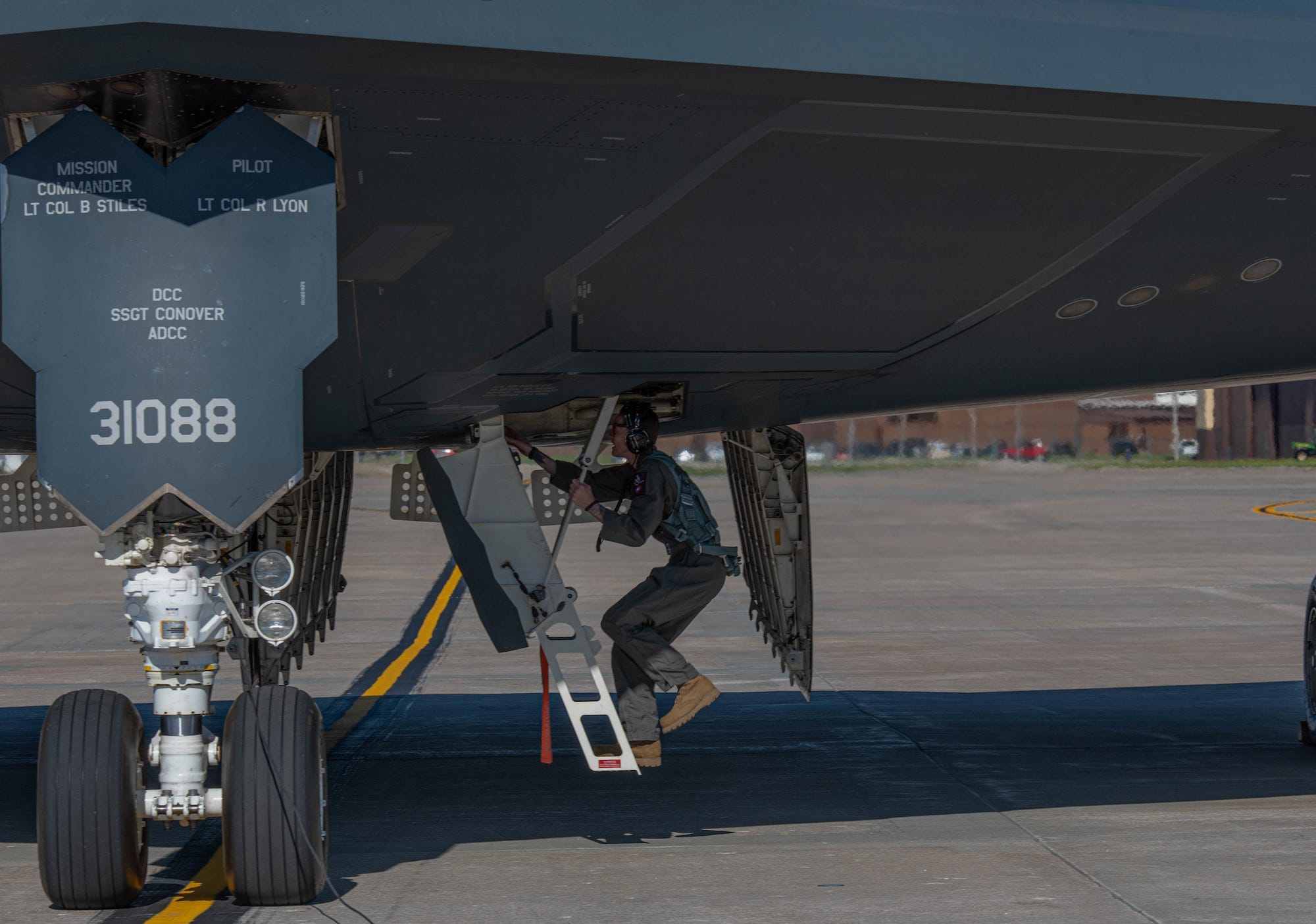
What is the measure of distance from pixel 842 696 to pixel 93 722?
25.6ft

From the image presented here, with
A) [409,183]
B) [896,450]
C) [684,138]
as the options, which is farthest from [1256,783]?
[896,450]

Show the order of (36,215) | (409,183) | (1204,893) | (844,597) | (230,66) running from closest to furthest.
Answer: (230,66)
(36,215)
(409,183)
(1204,893)
(844,597)

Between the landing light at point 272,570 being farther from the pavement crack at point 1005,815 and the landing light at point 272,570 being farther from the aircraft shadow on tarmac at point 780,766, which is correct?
the pavement crack at point 1005,815

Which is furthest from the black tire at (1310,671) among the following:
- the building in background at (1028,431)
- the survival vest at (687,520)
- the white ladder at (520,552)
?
the building in background at (1028,431)

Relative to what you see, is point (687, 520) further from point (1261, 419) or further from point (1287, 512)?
point (1261, 419)

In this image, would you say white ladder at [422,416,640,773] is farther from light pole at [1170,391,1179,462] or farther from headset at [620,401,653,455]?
light pole at [1170,391,1179,462]

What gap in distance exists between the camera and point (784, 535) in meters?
10.1

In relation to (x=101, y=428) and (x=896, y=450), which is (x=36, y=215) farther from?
(x=896, y=450)

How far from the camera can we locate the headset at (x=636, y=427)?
8.59m

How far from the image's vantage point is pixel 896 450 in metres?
93.4

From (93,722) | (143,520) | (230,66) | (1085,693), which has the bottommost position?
(1085,693)

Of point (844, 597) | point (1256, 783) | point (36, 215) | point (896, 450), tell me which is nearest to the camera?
point (36, 215)

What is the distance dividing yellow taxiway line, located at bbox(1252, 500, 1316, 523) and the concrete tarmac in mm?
15870

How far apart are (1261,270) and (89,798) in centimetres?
594
